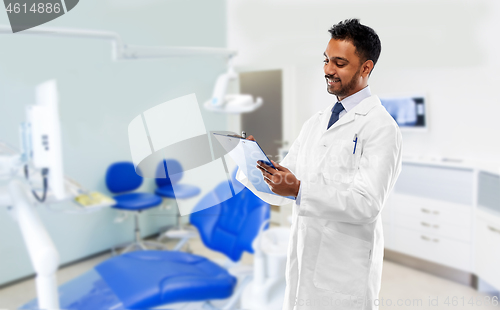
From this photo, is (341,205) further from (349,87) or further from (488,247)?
(488,247)

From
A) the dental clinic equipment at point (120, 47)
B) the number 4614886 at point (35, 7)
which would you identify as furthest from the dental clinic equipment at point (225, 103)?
the number 4614886 at point (35, 7)

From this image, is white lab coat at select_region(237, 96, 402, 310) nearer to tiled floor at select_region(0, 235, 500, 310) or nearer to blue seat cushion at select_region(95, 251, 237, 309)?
blue seat cushion at select_region(95, 251, 237, 309)

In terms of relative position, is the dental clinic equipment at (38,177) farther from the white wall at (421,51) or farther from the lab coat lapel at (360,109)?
the white wall at (421,51)

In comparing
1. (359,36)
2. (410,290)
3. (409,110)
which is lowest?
(410,290)

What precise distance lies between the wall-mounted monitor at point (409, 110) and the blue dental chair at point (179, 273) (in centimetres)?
141

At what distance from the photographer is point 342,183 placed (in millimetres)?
641

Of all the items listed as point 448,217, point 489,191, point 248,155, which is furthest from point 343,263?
point 448,217

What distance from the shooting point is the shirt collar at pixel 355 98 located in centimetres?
66

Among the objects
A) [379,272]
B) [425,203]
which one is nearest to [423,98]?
[425,203]

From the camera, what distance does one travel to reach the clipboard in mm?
562

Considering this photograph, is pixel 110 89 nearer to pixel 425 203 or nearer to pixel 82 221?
pixel 82 221

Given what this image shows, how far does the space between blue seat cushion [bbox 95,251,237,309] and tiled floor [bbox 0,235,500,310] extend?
580mm

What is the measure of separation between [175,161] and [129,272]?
905 millimetres

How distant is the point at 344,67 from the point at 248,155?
230 millimetres
